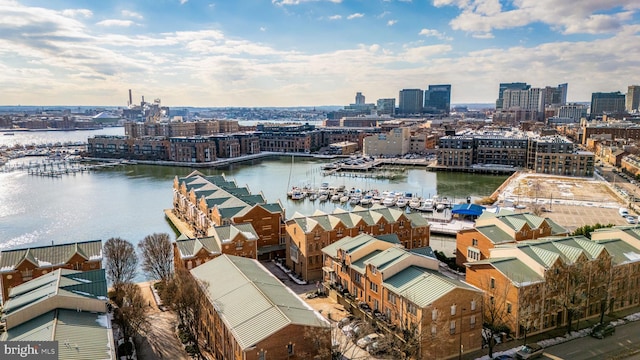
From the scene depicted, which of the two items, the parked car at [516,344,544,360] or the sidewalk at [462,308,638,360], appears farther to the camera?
the sidewalk at [462,308,638,360]

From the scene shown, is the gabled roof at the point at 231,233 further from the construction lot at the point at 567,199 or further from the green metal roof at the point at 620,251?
the construction lot at the point at 567,199

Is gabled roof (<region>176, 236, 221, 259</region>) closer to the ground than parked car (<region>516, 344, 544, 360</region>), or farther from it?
farther from it

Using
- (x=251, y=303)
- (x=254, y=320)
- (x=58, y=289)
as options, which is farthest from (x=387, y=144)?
(x=58, y=289)

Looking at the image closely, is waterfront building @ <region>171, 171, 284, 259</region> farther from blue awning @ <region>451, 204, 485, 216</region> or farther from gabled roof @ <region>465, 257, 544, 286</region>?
blue awning @ <region>451, 204, 485, 216</region>

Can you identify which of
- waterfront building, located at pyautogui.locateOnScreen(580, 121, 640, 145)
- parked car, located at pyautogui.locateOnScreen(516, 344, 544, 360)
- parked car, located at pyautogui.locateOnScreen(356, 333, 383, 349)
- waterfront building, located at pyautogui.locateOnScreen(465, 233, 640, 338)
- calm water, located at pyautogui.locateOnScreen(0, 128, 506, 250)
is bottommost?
calm water, located at pyautogui.locateOnScreen(0, 128, 506, 250)

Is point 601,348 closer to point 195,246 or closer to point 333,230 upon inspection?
point 333,230

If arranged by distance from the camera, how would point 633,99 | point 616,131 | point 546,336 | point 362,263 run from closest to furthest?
point 546,336, point 362,263, point 616,131, point 633,99

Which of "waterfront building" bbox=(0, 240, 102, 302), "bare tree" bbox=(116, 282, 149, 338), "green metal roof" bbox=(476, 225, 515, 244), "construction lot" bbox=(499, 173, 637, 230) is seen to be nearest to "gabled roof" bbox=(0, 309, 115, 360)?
"bare tree" bbox=(116, 282, 149, 338)
